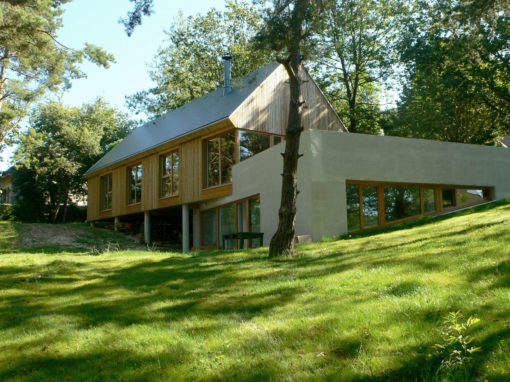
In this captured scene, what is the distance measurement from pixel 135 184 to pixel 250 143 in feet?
27.8

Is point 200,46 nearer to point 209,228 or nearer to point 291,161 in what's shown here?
point 209,228

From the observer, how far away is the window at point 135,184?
73.9ft

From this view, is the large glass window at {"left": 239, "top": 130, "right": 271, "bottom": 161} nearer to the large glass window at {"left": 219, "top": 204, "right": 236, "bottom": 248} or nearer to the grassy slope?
the large glass window at {"left": 219, "top": 204, "right": 236, "bottom": 248}


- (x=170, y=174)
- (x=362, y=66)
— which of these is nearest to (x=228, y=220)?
(x=170, y=174)

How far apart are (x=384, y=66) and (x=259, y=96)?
1241cm

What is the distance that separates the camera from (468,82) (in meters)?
21.2

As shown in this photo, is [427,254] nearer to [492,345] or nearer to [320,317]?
[320,317]

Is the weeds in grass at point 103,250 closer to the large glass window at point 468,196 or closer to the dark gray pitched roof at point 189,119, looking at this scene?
the dark gray pitched roof at point 189,119

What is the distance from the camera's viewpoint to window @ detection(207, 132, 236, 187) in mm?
16891

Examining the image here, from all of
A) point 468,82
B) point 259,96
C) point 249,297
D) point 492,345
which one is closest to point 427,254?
point 249,297

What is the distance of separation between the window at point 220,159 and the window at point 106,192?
10.2 meters

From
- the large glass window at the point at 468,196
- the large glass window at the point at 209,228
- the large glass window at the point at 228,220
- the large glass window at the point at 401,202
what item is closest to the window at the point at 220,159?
the large glass window at the point at 228,220

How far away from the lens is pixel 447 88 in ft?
73.5

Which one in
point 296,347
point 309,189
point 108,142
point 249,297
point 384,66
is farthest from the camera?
point 108,142
